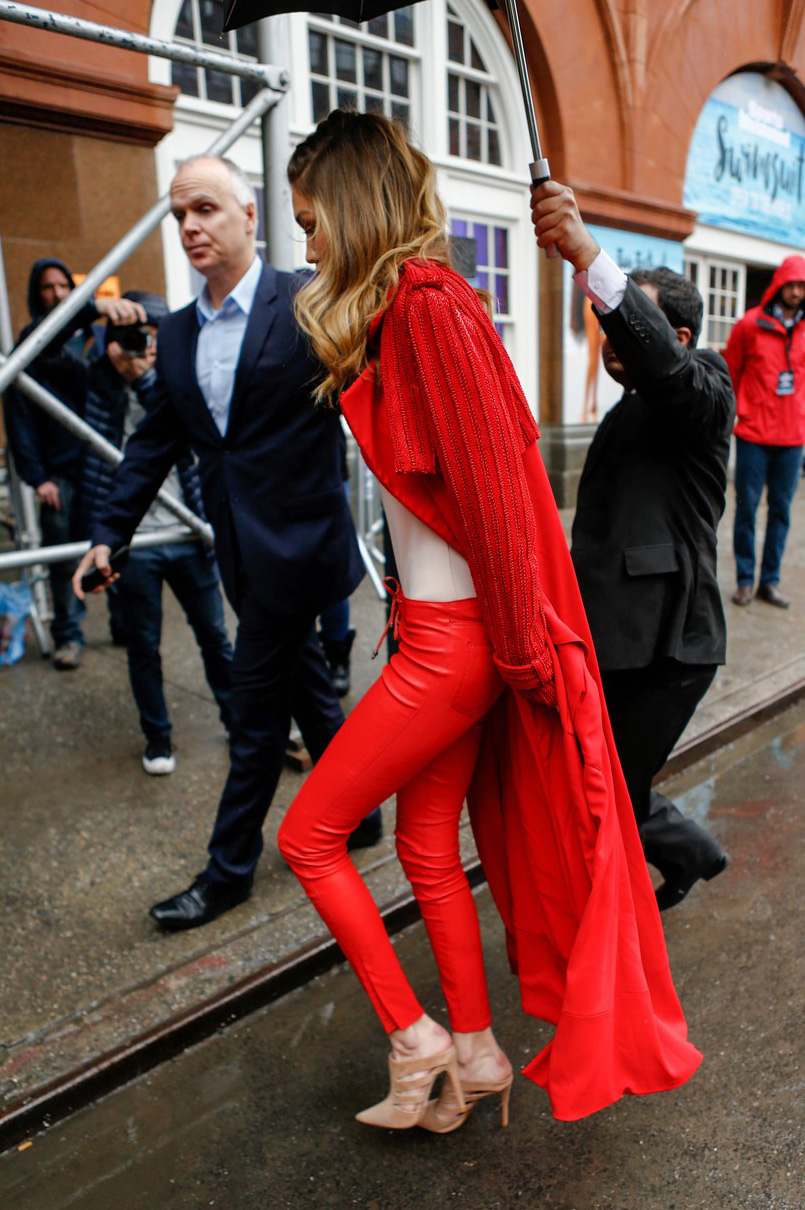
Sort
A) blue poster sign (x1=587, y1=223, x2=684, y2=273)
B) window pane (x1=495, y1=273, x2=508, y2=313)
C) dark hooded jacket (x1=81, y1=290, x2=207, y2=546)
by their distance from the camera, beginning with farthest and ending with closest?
blue poster sign (x1=587, y1=223, x2=684, y2=273) < window pane (x1=495, y1=273, x2=508, y2=313) < dark hooded jacket (x1=81, y1=290, x2=207, y2=546)

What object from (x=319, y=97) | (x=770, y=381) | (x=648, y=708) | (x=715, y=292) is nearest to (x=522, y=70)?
(x=648, y=708)

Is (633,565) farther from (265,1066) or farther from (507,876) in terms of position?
(265,1066)

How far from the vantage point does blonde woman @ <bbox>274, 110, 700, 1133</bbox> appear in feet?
5.58

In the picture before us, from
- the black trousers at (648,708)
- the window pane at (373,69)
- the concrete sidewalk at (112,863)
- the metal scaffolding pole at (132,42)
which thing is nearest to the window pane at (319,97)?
the window pane at (373,69)

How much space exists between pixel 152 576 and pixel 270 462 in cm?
151

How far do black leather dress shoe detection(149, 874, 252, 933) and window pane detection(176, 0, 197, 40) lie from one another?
673 cm

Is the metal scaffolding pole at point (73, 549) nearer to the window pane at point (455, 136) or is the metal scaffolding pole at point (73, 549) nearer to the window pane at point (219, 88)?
the window pane at point (219, 88)

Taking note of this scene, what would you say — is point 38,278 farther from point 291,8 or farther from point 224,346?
point 291,8

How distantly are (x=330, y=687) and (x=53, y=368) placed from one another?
293cm

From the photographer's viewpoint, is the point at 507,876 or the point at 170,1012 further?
the point at 170,1012

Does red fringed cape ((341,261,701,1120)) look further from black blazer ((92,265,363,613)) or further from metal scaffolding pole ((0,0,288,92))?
metal scaffolding pole ((0,0,288,92))

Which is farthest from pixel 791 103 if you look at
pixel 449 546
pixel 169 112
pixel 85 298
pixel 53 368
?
pixel 449 546

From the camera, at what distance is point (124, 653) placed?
18.1 ft

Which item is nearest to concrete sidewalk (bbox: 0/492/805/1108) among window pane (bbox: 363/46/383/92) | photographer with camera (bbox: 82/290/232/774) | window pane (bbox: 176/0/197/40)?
photographer with camera (bbox: 82/290/232/774)
